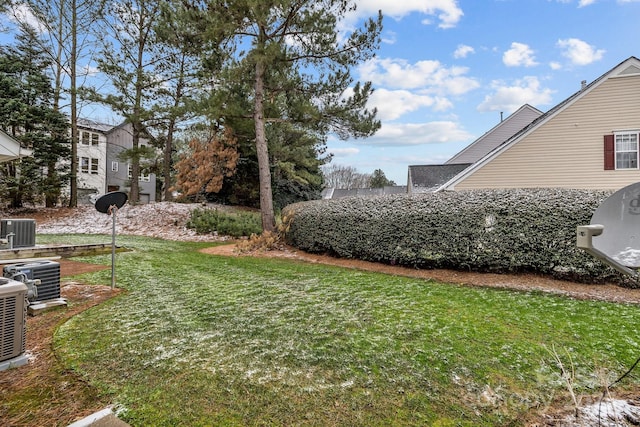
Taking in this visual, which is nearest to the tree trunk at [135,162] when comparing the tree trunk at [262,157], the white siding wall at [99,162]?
the tree trunk at [262,157]

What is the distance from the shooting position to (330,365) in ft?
7.88

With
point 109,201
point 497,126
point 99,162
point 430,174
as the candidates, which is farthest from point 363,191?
point 109,201

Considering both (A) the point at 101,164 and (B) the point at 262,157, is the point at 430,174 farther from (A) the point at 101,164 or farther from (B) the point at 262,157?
(A) the point at 101,164

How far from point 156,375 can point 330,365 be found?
4.08 feet

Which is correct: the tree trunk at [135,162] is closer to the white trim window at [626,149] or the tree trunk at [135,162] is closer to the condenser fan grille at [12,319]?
the condenser fan grille at [12,319]

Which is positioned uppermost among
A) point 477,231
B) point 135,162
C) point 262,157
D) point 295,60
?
point 295,60

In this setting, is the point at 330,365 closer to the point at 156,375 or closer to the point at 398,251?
the point at 156,375

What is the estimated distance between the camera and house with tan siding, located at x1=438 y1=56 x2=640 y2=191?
29.6 feet

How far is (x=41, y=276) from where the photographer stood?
139 inches

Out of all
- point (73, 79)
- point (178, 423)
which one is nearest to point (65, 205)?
point (73, 79)

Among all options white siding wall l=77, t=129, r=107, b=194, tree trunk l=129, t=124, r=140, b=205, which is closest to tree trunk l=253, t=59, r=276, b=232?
tree trunk l=129, t=124, r=140, b=205

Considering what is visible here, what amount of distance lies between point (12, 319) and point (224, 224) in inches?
381

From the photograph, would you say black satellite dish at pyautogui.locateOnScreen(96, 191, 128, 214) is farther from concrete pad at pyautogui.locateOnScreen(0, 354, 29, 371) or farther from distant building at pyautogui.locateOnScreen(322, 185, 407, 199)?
distant building at pyautogui.locateOnScreen(322, 185, 407, 199)

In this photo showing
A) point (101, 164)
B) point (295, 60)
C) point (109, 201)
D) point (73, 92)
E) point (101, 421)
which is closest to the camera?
point (101, 421)
